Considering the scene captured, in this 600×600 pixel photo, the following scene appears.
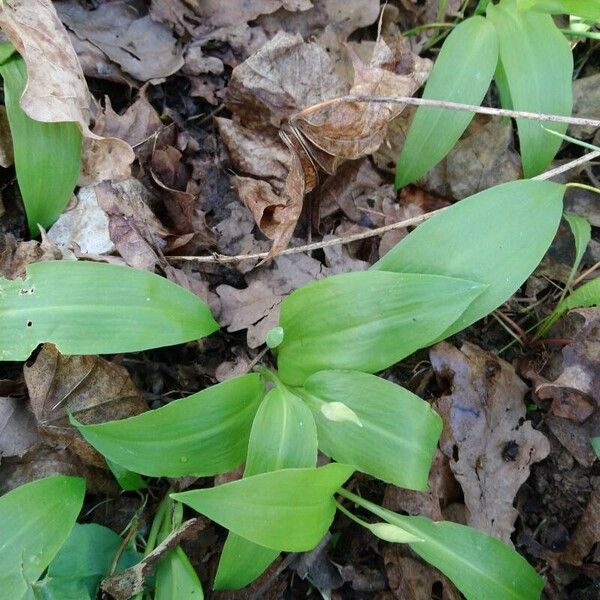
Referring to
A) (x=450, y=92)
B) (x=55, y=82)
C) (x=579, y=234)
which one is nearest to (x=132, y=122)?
(x=55, y=82)

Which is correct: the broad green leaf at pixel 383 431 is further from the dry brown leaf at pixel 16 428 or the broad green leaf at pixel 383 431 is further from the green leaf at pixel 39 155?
the green leaf at pixel 39 155

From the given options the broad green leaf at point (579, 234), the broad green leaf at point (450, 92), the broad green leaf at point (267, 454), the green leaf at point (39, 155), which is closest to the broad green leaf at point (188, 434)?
the broad green leaf at point (267, 454)

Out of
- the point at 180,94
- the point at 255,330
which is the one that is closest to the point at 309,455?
the point at 255,330

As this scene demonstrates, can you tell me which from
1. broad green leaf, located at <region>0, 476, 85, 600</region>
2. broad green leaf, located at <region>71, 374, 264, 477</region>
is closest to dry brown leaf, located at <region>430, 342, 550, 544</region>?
broad green leaf, located at <region>71, 374, 264, 477</region>

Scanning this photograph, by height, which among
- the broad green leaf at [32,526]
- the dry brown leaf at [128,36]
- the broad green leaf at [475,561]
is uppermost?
the dry brown leaf at [128,36]

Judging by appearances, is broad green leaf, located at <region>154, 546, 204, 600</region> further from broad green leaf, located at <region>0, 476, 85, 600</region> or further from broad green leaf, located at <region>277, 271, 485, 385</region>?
broad green leaf, located at <region>277, 271, 485, 385</region>

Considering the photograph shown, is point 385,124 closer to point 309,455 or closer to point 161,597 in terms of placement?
point 309,455

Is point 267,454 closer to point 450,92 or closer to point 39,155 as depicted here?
point 39,155
